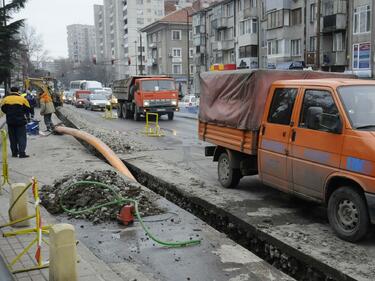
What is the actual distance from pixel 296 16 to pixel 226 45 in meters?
19.0

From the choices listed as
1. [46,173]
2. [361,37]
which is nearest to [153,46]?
[361,37]

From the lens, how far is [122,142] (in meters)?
15.0

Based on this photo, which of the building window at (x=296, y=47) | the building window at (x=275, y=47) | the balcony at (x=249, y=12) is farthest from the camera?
the balcony at (x=249, y=12)

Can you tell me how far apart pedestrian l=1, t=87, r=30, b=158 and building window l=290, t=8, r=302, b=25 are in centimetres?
3966

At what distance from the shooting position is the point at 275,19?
50.3 m

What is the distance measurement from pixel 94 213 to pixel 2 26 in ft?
81.1

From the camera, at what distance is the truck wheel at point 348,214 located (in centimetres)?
545

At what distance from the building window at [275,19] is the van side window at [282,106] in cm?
4409

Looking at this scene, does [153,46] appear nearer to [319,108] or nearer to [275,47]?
[275,47]

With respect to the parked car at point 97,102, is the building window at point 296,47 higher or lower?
higher

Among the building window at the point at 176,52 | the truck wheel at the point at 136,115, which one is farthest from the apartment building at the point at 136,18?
the truck wheel at the point at 136,115

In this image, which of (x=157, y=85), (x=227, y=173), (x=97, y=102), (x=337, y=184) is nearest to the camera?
(x=337, y=184)

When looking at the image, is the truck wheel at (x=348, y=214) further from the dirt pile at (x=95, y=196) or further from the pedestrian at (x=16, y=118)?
the pedestrian at (x=16, y=118)

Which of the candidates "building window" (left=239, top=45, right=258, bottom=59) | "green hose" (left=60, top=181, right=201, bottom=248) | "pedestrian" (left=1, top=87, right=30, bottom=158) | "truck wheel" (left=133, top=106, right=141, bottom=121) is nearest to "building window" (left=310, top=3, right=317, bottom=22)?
"building window" (left=239, top=45, right=258, bottom=59)
